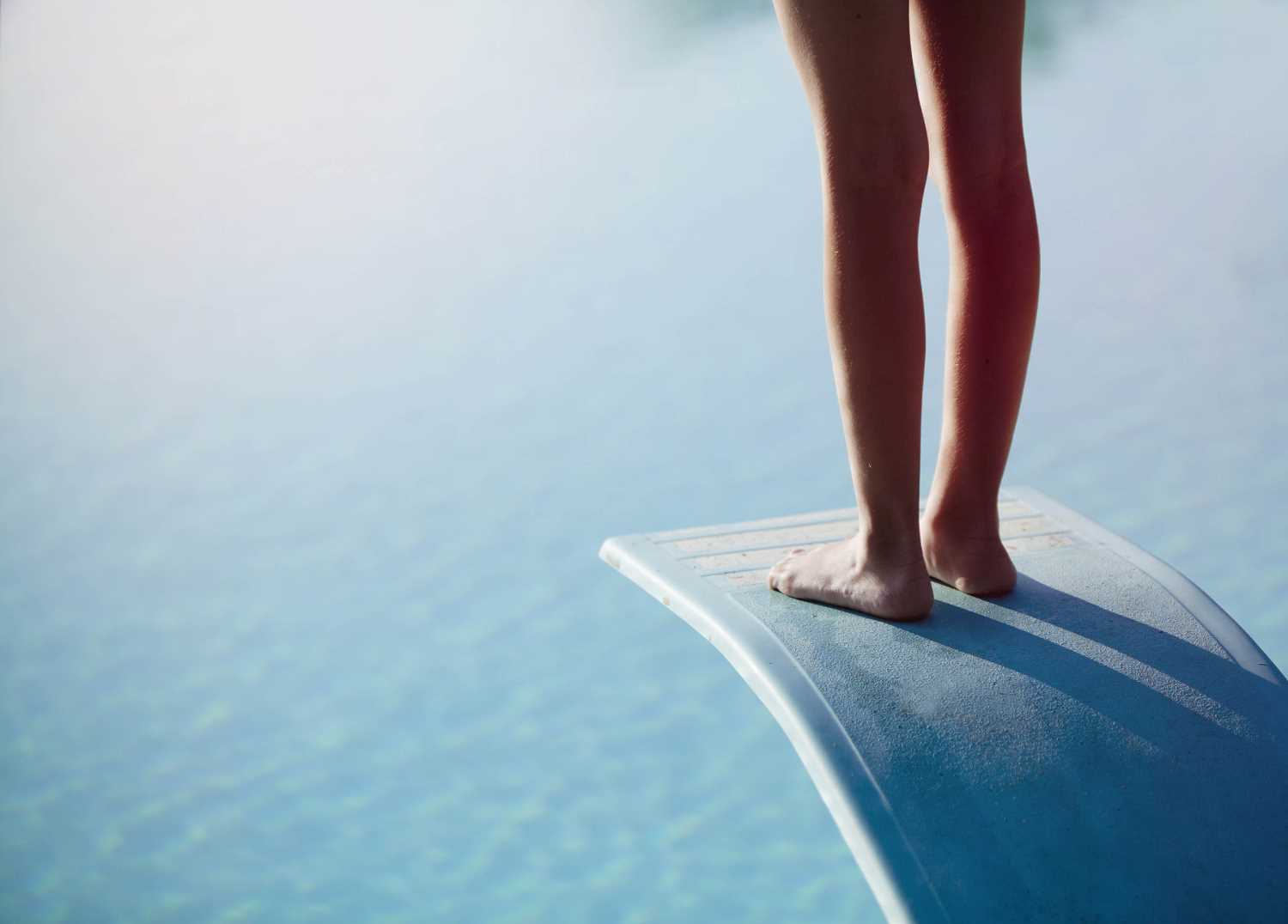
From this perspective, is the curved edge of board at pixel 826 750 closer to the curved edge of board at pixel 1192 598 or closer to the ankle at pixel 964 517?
the ankle at pixel 964 517

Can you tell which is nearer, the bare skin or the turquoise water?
the bare skin

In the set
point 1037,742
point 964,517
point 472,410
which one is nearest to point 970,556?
point 964,517

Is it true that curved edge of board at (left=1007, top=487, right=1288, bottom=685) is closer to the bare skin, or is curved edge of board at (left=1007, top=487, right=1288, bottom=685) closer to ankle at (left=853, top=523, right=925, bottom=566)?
the bare skin

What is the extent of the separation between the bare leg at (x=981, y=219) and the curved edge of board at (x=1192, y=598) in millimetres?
296

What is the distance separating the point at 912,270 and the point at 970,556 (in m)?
0.37

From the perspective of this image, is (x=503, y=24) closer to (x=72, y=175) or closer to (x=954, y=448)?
(x=72, y=175)

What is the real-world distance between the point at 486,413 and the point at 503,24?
4.27m

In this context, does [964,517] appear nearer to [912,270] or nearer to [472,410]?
[912,270]

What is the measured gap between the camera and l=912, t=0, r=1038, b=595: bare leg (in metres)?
1.40

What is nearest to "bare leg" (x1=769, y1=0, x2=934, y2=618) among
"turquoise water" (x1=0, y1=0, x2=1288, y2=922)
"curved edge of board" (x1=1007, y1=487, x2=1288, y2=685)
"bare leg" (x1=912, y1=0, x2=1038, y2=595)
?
"bare leg" (x1=912, y1=0, x2=1038, y2=595)

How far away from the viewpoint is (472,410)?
15.4 feet

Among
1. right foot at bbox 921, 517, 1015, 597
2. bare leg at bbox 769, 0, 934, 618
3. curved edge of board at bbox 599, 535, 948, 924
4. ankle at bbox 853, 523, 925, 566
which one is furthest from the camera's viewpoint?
right foot at bbox 921, 517, 1015, 597

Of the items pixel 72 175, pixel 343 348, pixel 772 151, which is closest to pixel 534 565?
pixel 343 348

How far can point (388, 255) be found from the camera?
6.04 metres
